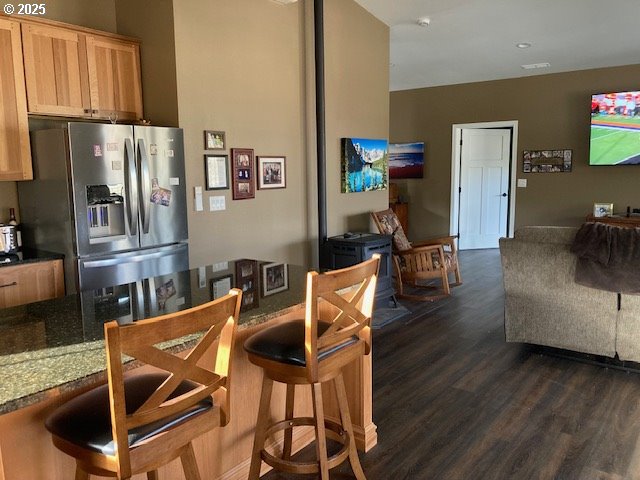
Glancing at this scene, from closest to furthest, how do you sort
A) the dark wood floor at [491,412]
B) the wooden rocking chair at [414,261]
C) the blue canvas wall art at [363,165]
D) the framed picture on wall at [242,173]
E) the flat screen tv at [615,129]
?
the dark wood floor at [491,412] → the framed picture on wall at [242,173] → the blue canvas wall art at [363,165] → the wooden rocking chair at [414,261] → the flat screen tv at [615,129]

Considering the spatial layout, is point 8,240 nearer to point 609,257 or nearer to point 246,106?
point 246,106

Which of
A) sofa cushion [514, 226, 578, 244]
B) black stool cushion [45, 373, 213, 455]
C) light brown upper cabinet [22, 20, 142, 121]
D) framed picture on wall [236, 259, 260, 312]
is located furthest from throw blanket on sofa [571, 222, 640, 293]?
light brown upper cabinet [22, 20, 142, 121]

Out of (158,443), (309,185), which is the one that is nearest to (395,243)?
(309,185)

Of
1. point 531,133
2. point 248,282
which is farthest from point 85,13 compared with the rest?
point 531,133

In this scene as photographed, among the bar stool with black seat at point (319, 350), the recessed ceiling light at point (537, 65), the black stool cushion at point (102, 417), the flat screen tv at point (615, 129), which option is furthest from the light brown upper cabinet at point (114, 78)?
the flat screen tv at point (615, 129)

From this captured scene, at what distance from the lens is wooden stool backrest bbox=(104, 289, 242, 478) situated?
49.7 inches

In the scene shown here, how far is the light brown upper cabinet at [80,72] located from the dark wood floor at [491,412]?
2691mm

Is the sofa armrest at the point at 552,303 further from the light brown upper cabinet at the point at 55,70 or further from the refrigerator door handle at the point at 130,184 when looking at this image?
Result: the light brown upper cabinet at the point at 55,70

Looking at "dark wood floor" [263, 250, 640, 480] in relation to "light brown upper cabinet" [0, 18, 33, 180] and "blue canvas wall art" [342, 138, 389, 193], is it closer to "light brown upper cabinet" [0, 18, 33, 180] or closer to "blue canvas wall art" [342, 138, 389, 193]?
"blue canvas wall art" [342, 138, 389, 193]

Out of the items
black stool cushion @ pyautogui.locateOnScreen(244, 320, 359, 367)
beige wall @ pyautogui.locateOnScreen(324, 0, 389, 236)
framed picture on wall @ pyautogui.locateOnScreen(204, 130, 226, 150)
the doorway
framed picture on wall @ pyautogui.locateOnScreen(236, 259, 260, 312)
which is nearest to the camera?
black stool cushion @ pyautogui.locateOnScreen(244, 320, 359, 367)

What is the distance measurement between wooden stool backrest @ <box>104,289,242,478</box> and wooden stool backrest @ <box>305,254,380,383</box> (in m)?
0.34

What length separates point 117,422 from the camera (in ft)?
4.24

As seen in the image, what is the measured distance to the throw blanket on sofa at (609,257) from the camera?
3240 millimetres

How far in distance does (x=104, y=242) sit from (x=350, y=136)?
283 cm
